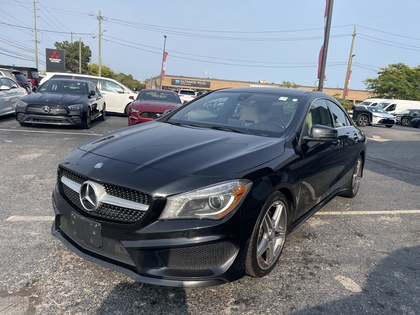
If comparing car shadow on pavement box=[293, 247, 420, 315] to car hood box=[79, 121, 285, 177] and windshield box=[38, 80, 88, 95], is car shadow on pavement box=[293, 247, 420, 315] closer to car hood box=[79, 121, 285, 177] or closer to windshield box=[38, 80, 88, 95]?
car hood box=[79, 121, 285, 177]

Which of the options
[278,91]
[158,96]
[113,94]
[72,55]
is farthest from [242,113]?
[72,55]

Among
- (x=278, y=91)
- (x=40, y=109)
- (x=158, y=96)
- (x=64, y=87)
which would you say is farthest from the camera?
(x=158, y=96)

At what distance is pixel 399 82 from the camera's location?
46.6 m

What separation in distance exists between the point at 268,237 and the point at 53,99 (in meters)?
8.08

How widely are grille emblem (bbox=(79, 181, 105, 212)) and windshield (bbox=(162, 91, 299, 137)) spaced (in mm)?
1457

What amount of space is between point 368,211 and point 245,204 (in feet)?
9.94

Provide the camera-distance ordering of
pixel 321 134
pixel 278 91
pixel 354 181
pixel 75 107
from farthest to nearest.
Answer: pixel 75 107 < pixel 354 181 < pixel 278 91 < pixel 321 134

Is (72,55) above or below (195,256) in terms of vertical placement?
above

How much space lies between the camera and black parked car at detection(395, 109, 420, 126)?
28.6 m

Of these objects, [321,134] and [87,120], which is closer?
[321,134]

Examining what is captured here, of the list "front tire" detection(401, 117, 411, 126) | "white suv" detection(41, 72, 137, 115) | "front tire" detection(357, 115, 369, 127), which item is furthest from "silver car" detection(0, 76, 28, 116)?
"front tire" detection(401, 117, 411, 126)

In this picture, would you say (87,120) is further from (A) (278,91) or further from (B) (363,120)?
(B) (363,120)

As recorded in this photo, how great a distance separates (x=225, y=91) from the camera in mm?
4379

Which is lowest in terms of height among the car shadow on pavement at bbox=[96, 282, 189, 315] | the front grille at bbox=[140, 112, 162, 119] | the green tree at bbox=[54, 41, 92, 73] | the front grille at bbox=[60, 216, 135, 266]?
the car shadow on pavement at bbox=[96, 282, 189, 315]
